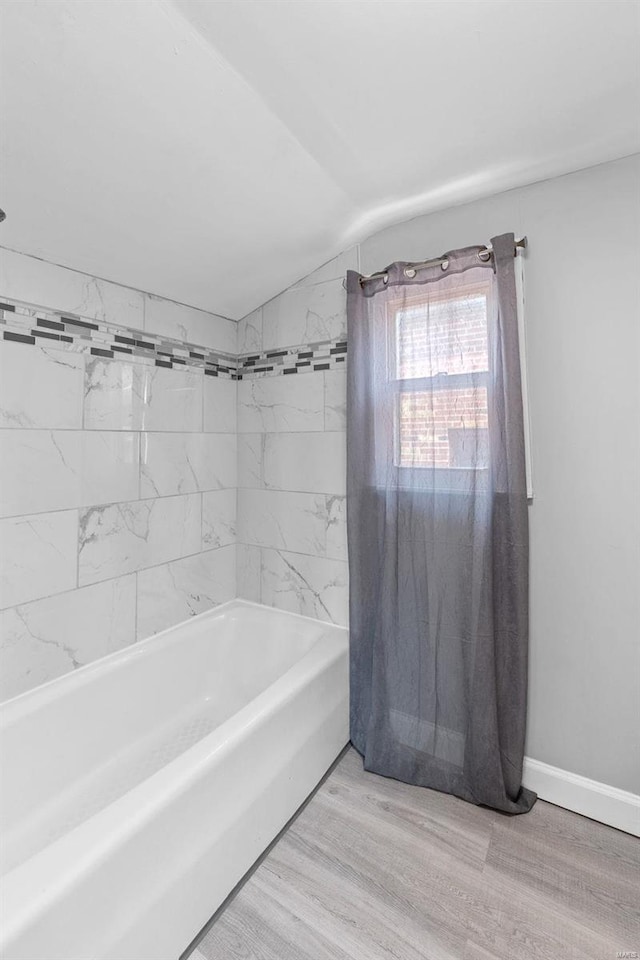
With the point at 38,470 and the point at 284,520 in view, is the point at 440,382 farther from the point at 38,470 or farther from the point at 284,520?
the point at 38,470

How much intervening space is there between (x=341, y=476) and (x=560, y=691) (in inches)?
49.3

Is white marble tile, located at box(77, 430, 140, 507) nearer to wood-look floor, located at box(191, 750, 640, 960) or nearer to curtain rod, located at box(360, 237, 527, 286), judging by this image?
curtain rod, located at box(360, 237, 527, 286)

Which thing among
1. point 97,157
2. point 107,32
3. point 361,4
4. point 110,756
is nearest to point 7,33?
point 107,32

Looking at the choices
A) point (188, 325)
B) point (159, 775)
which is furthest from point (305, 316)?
point (159, 775)

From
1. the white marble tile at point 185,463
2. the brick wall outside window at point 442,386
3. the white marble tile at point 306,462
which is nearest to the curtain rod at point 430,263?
the brick wall outside window at point 442,386

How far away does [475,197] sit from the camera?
1.77 meters

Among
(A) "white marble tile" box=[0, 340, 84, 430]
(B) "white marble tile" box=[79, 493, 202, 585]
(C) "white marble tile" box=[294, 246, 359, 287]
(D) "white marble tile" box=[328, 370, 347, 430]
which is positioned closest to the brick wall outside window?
(D) "white marble tile" box=[328, 370, 347, 430]

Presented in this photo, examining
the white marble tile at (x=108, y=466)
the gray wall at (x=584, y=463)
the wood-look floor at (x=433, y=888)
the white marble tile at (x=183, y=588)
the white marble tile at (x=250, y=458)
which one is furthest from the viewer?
the white marble tile at (x=250, y=458)

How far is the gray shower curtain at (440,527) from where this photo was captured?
1646mm

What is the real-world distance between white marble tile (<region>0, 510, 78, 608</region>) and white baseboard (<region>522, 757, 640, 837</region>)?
1.99 m

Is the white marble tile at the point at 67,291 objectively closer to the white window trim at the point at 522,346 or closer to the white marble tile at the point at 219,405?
the white marble tile at the point at 219,405

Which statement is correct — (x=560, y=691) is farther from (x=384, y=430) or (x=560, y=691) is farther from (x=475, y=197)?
(x=475, y=197)

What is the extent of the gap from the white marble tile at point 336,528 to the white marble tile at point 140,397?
0.82 metres

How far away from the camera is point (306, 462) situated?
7.39 feet
